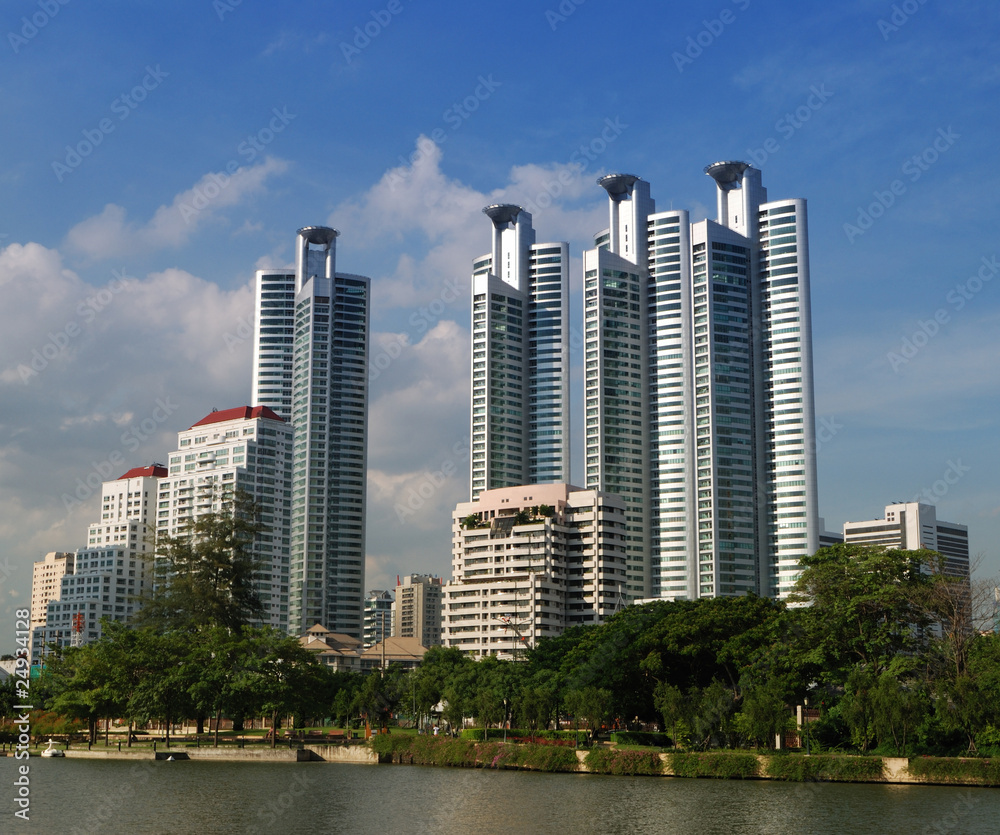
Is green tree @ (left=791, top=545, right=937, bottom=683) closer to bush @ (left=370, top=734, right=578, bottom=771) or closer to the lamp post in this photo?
the lamp post

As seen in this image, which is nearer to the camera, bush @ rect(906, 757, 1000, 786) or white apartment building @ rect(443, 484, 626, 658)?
bush @ rect(906, 757, 1000, 786)

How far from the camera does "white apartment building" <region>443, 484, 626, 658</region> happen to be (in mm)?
173500

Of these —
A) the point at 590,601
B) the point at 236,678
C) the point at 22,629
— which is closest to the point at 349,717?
the point at 236,678

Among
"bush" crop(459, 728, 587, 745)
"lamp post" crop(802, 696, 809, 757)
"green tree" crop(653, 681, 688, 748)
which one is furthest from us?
"bush" crop(459, 728, 587, 745)

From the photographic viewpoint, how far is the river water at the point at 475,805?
49312 millimetres

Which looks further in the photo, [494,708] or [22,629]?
[494,708]

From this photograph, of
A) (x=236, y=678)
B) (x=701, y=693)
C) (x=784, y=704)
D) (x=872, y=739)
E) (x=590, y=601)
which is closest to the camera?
(x=872, y=739)

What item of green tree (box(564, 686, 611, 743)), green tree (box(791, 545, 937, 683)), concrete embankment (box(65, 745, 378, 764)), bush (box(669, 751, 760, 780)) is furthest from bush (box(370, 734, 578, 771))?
green tree (box(791, 545, 937, 683))

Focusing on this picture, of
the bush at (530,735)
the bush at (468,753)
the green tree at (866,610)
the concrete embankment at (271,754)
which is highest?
the green tree at (866,610)

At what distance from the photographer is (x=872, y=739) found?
72188 mm

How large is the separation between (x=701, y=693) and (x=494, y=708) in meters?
21.4

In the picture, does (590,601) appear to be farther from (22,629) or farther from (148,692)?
(22,629)

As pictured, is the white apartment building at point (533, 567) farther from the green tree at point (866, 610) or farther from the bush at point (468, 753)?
the green tree at point (866, 610)

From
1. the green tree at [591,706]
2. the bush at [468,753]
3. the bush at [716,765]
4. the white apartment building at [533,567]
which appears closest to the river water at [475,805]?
the bush at [716,765]
